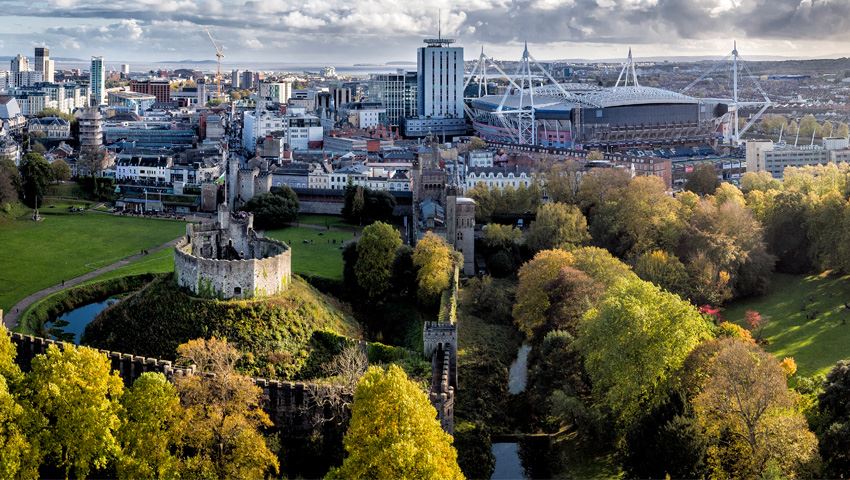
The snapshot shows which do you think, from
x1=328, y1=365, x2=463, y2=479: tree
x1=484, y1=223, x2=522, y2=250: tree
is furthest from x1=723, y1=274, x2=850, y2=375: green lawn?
x1=328, y1=365, x2=463, y2=479: tree

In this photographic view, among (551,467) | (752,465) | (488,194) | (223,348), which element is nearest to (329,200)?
(488,194)

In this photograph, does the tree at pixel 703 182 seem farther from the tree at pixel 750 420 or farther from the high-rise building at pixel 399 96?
the high-rise building at pixel 399 96

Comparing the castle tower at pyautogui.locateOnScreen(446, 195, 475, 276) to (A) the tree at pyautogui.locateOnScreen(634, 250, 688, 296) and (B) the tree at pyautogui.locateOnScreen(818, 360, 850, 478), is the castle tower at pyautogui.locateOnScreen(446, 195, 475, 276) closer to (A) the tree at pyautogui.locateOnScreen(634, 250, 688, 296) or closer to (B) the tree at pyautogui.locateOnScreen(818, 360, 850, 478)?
(A) the tree at pyautogui.locateOnScreen(634, 250, 688, 296)

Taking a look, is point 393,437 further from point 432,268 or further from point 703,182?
point 703,182

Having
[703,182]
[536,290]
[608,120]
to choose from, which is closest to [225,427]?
[536,290]

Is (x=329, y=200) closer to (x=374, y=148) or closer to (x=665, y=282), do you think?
(x=374, y=148)
